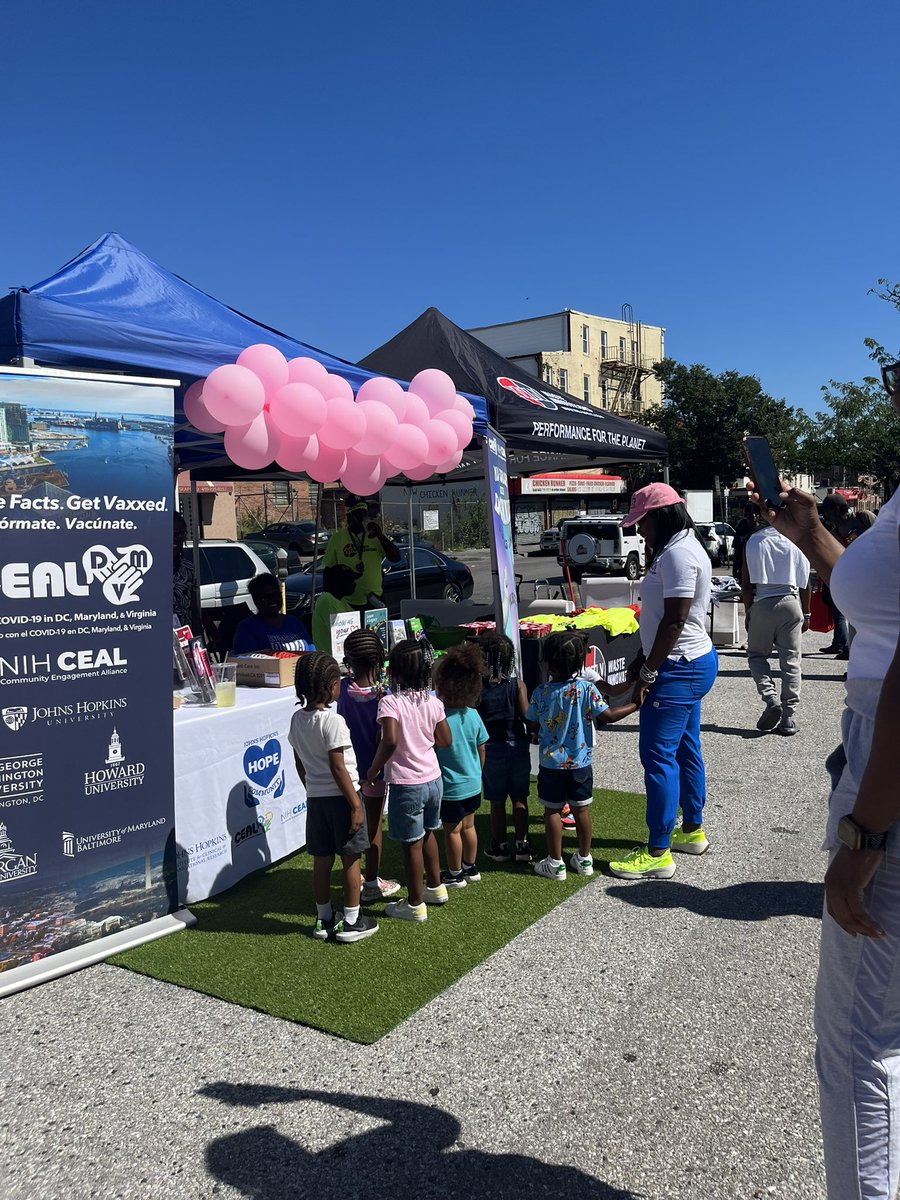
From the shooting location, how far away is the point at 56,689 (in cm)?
383

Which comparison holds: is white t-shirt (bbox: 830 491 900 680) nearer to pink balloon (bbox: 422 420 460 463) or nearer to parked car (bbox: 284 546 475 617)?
pink balloon (bbox: 422 420 460 463)

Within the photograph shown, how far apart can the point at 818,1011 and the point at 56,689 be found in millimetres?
3192

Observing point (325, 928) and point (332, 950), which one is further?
point (325, 928)

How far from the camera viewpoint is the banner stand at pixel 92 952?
3.69 meters

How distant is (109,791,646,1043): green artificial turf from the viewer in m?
3.47

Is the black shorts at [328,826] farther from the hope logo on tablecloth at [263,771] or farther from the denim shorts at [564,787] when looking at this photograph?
the denim shorts at [564,787]

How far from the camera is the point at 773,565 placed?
7.86m

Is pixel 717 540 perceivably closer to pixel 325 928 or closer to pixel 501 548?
pixel 501 548

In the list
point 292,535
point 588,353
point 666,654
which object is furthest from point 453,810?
point 588,353

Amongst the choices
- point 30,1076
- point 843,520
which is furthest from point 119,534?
point 843,520

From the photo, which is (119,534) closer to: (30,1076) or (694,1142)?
(30,1076)

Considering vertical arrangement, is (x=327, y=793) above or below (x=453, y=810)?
above

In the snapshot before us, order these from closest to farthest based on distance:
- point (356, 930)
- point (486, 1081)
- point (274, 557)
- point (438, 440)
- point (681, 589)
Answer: point (486, 1081)
point (356, 930)
point (681, 589)
point (438, 440)
point (274, 557)

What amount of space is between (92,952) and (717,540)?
25.0 meters
